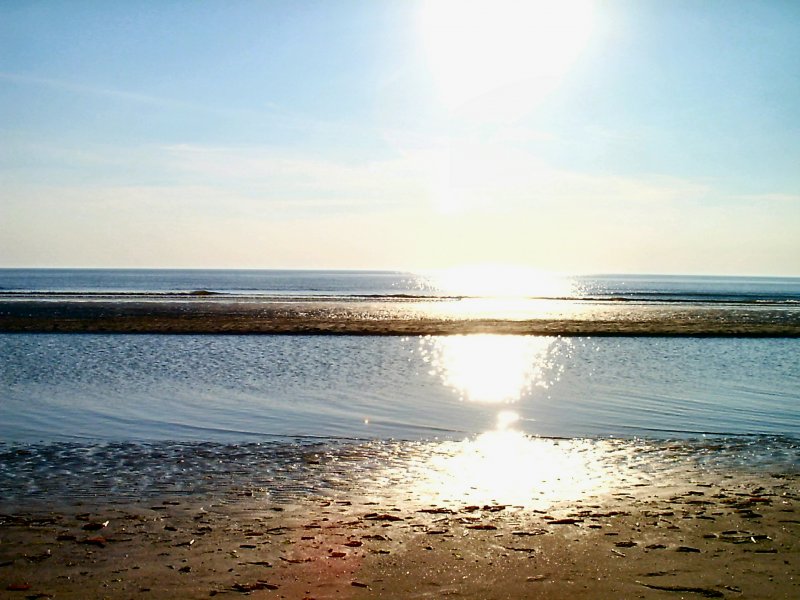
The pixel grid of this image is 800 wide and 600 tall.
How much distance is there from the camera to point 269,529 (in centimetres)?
947

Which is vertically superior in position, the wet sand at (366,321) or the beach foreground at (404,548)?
the wet sand at (366,321)

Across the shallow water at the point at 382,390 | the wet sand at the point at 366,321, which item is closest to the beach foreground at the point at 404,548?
the shallow water at the point at 382,390

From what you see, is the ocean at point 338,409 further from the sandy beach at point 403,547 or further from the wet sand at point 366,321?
the wet sand at point 366,321

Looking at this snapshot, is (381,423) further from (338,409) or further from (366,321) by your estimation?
(366,321)

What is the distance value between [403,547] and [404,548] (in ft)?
0.11

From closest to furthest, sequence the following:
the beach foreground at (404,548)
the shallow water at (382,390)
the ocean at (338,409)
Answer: the beach foreground at (404,548), the ocean at (338,409), the shallow water at (382,390)

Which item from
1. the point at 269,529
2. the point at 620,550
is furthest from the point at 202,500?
the point at 620,550

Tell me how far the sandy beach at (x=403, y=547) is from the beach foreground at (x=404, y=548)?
21 millimetres

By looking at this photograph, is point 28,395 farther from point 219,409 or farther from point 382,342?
point 382,342

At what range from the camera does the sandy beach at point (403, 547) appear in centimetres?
765

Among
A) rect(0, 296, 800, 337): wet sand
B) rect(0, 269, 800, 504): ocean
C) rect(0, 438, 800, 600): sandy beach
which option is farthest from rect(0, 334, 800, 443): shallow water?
rect(0, 296, 800, 337): wet sand

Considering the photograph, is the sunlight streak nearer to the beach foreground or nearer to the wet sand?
the wet sand

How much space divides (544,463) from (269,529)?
574 cm

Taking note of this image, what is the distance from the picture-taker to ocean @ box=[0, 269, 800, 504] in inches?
517
